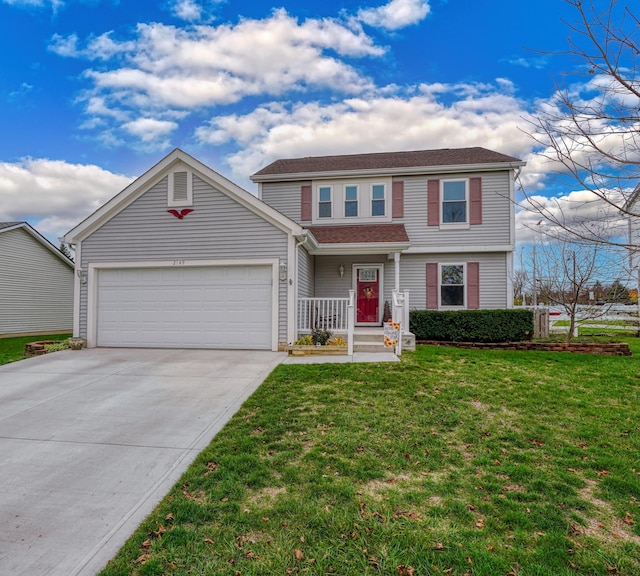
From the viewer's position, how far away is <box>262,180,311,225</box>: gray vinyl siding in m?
14.3

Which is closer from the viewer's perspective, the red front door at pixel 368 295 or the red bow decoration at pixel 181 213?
the red bow decoration at pixel 181 213

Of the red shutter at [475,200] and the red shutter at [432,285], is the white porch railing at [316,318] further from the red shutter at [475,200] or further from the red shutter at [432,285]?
the red shutter at [475,200]

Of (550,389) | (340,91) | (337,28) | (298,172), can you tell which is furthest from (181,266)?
(550,389)

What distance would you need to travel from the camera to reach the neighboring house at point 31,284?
16.8 metres

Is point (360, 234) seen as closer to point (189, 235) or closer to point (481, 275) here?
point (481, 275)

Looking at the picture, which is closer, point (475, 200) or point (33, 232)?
point (475, 200)

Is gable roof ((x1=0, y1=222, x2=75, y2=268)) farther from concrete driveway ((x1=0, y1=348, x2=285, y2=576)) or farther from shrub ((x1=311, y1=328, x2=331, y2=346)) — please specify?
shrub ((x1=311, y1=328, x2=331, y2=346))

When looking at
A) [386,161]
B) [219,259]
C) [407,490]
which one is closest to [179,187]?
[219,259]

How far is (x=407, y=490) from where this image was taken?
336 centimetres

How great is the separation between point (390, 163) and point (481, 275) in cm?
527

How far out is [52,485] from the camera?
11.4ft

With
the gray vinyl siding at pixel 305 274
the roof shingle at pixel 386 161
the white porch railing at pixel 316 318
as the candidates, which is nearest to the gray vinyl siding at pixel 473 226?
the roof shingle at pixel 386 161

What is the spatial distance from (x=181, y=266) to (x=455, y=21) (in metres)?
8.49

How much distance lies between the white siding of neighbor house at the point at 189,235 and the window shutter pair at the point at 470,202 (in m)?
6.06
